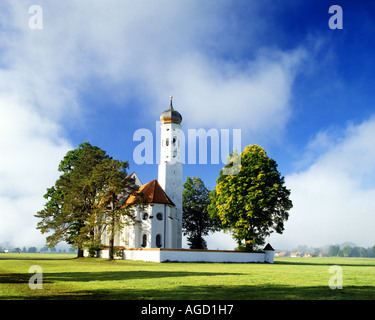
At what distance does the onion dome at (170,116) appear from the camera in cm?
5202

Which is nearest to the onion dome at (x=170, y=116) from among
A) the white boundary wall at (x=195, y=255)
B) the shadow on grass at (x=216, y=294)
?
the white boundary wall at (x=195, y=255)

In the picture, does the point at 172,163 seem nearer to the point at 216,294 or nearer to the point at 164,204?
the point at 164,204

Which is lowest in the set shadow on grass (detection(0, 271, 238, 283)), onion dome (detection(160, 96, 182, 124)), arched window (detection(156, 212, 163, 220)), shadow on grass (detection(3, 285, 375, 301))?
shadow on grass (detection(0, 271, 238, 283))

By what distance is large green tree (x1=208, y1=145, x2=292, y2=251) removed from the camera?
3788cm

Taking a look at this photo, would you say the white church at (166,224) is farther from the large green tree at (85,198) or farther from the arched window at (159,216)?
the large green tree at (85,198)

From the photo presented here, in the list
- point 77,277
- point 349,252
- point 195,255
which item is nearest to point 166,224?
point 195,255

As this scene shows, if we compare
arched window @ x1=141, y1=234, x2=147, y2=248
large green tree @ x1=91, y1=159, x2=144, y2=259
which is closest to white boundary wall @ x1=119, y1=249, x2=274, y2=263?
large green tree @ x1=91, y1=159, x2=144, y2=259

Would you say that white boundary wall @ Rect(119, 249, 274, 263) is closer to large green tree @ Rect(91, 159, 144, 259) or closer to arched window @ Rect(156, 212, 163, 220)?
large green tree @ Rect(91, 159, 144, 259)

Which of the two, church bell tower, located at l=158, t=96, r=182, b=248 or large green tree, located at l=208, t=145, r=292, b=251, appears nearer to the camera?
large green tree, located at l=208, t=145, r=292, b=251

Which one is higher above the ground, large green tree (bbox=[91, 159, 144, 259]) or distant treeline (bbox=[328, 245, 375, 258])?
large green tree (bbox=[91, 159, 144, 259])

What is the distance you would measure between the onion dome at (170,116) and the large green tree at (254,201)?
14507 mm

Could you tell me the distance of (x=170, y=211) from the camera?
153 feet
